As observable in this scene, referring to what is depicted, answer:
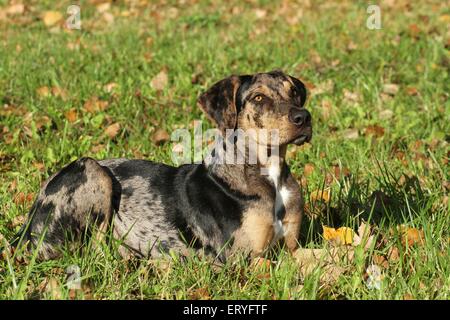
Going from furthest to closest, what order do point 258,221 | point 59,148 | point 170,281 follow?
1. point 59,148
2. point 258,221
3. point 170,281

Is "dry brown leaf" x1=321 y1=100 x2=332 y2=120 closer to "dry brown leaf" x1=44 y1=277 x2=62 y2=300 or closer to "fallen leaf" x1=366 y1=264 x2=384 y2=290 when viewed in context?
"fallen leaf" x1=366 y1=264 x2=384 y2=290

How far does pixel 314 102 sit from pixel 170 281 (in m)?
4.37

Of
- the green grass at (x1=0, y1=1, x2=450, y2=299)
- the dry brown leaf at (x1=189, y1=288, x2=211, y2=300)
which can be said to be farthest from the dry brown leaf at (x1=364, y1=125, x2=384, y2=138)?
the dry brown leaf at (x1=189, y1=288, x2=211, y2=300)

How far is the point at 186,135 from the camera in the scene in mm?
7762

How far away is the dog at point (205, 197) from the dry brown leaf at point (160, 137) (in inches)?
78.2

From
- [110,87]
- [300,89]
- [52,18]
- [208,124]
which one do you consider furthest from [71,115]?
[52,18]

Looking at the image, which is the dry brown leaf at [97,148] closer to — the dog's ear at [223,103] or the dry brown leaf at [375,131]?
the dog's ear at [223,103]

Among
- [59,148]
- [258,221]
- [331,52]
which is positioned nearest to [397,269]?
[258,221]

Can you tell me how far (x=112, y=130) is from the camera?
779 cm

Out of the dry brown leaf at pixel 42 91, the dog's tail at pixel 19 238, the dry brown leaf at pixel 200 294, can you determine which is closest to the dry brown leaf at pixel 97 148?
the dry brown leaf at pixel 42 91

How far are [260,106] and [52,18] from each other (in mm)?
8356

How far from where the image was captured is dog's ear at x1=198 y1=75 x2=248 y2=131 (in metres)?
5.22
